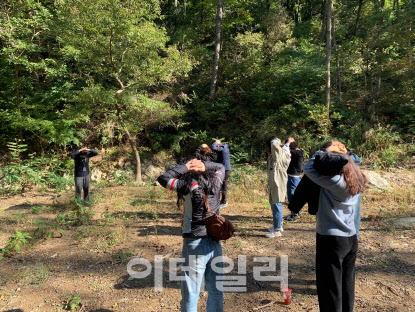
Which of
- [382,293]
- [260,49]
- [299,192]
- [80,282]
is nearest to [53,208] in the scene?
[80,282]

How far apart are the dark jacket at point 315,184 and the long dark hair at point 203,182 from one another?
771mm

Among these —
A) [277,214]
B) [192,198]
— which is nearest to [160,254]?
[277,214]

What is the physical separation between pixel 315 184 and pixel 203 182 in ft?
3.54

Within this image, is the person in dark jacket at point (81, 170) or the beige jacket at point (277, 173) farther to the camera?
the person in dark jacket at point (81, 170)

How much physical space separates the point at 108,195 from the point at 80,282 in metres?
5.05

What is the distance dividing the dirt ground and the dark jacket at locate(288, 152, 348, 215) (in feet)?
4.61

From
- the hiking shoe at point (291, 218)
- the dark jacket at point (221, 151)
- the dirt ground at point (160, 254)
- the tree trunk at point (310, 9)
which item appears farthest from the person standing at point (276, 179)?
the tree trunk at point (310, 9)

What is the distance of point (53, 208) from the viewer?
7082 millimetres

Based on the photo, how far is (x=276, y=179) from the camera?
4715 millimetres

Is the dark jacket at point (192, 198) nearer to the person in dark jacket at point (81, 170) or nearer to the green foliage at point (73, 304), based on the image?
the green foliage at point (73, 304)

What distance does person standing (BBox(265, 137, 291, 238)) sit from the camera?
465 centimetres

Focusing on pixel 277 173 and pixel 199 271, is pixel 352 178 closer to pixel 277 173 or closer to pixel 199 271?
pixel 199 271

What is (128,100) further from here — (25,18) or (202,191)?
(202,191)

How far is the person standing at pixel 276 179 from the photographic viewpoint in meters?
4.65
